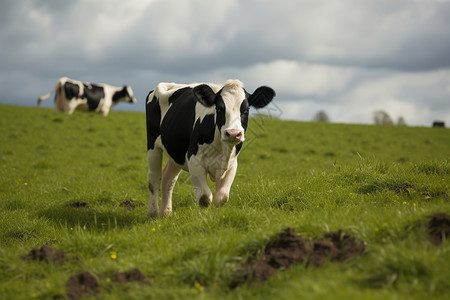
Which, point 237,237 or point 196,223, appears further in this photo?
point 196,223

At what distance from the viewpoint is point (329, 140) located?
21.7 m

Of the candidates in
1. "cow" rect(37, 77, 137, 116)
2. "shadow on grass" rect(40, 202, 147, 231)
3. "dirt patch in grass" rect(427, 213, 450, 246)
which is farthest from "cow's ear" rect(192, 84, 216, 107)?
"cow" rect(37, 77, 137, 116)

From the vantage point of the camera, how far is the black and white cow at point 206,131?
5.91 m

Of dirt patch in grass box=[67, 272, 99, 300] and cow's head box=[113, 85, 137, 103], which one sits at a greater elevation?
cow's head box=[113, 85, 137, 103]

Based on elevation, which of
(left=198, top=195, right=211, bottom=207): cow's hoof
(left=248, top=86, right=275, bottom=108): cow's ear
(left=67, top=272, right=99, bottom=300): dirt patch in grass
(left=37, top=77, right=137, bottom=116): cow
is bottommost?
(left=67, top=272, right=99, bottom=300): dirt patch in grass

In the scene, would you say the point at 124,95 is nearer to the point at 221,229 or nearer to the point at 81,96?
the point at 81,96

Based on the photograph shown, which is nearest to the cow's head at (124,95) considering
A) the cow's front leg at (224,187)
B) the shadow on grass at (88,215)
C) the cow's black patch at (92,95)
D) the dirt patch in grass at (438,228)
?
the cow's black patch at (92,95)

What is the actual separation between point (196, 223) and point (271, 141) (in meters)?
15.4

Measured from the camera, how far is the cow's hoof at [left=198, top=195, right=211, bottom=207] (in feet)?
20.5

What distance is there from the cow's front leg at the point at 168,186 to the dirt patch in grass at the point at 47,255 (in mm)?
3124

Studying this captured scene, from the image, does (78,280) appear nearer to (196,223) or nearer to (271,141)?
(196,223)

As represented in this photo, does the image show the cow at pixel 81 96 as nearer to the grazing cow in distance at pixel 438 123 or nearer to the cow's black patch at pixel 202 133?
the cow's black patch at pixel 202 133

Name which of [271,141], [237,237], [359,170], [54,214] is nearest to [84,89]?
[271,141]

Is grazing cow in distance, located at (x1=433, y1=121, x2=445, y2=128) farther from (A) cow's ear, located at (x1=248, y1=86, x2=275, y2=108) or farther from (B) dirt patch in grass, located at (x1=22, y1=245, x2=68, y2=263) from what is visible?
(B) dirt patch in grass, located at (x1=22, y1=245, x2=68, y2=263)
